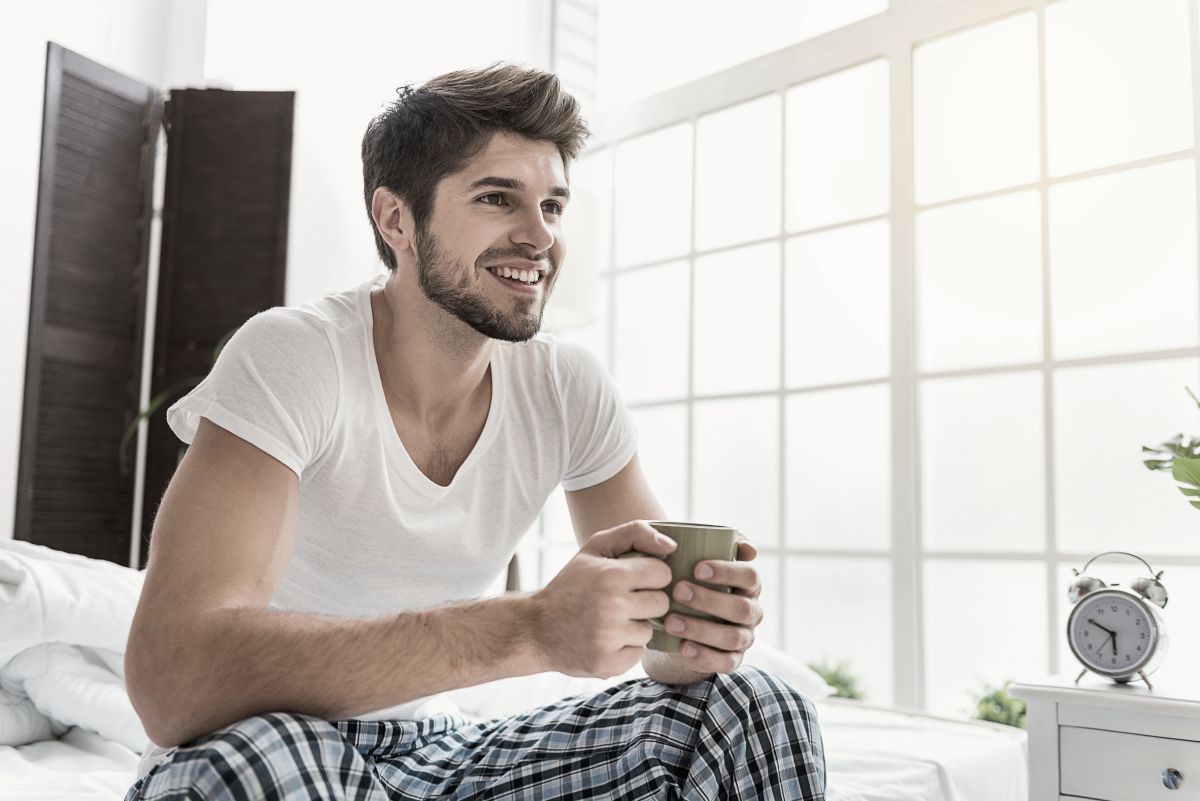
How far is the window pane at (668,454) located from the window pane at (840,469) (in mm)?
390

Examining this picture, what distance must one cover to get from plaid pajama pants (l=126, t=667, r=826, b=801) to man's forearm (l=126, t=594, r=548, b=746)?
1.3 inches

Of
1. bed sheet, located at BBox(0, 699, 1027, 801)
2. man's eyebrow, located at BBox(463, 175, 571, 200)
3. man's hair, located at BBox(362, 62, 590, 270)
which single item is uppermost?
man's hair, located at BBox(362, 62, 590, 270)

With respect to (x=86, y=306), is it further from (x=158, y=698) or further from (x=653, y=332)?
(x=158, y=698)

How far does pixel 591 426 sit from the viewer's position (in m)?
1.45

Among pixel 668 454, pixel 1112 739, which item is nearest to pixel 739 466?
pixel 668 454

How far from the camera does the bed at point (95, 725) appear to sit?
1538 mm

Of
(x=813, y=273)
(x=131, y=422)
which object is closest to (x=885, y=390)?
(x=813, y=273)

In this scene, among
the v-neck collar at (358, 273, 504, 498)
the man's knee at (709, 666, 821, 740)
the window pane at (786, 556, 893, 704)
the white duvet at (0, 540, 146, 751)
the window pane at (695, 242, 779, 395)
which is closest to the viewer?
the man's knee at (709, 666, 821, 740)

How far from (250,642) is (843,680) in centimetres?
209

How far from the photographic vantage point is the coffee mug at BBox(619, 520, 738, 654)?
3.27ft

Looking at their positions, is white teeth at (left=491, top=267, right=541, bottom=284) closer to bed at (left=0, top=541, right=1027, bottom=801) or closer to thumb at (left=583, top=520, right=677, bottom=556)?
thumb at (left=583, top=520, right=677, bottom=556)

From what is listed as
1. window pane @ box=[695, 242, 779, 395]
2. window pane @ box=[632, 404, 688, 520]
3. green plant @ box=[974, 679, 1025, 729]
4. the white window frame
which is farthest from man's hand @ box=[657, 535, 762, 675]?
window pane @ box=[632, 404, 688, 520]

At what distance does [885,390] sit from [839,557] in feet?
1.52

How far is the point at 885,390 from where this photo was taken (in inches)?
106
